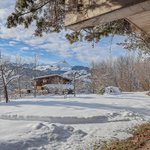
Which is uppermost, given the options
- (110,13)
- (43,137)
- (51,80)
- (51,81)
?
(51,80)

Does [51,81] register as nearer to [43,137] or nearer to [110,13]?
[43,137]

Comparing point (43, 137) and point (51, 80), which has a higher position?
point (51, 80)

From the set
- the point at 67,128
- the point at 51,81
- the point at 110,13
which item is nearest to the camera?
the point at 110,13

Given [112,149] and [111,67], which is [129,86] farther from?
[112,149]

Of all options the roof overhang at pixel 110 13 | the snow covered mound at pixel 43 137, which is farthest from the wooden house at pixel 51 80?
the roof overhang at pixel 110 13

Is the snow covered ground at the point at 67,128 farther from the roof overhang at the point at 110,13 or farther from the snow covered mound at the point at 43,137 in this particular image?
the roof overhang at the point at 110,13

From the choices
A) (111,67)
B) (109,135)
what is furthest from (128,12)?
(111,67)

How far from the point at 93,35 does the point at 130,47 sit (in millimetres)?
3535

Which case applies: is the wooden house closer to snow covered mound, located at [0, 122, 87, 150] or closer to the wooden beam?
snow covered mound, located at [0, 122, 87, 150]

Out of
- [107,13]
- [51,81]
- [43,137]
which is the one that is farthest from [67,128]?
[51,81]

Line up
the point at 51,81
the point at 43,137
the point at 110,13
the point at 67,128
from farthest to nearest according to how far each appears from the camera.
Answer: the point at 51,81 < the point at 67,128 < the point at 43,137 < the point at 110,13

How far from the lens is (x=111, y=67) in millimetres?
76750

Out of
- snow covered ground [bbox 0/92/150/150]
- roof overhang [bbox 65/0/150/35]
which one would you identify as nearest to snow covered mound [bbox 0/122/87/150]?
snow covered ground [bbox 0/92/150/150]

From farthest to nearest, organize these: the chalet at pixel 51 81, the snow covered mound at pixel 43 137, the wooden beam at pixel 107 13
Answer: the chalet at pixel 51 81 → the snow covered mound at pixel 43 137 → the wooden beam at pixel 107 13
